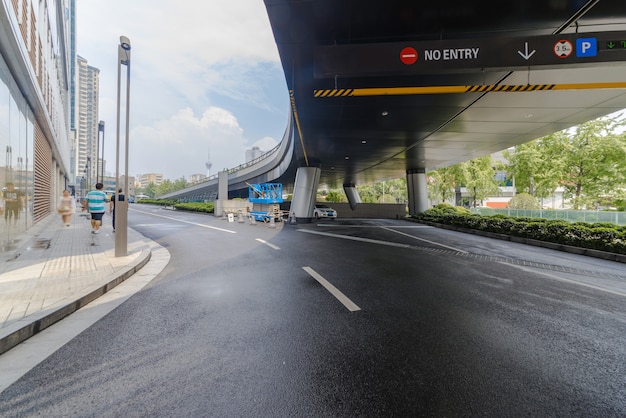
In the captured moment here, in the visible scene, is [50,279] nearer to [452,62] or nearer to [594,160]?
[452,62]

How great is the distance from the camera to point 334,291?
503cm

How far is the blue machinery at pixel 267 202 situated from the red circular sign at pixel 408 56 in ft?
52.7

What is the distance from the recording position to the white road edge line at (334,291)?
4277 millimetres

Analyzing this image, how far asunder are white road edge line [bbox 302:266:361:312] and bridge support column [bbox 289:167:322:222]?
50.0ft

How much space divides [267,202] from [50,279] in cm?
1730

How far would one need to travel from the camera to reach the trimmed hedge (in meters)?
9.32

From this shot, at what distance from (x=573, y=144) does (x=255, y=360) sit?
108ft

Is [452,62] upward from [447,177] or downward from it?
downward

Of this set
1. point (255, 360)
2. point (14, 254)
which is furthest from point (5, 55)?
point (255, 360)

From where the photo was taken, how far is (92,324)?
11.7 feet

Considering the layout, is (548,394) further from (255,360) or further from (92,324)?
(92,324)

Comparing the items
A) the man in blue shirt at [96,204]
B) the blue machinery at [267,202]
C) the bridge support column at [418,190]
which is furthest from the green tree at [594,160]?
the man in blue shirt at [96,204]

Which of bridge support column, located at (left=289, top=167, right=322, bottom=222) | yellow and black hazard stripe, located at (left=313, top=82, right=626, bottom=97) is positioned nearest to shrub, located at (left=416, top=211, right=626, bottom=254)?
yellow and black hazard stripe, located at (left=313, top=82, right=626, bottom=97)

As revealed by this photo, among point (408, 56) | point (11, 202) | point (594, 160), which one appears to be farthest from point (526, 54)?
point (594, 160)
